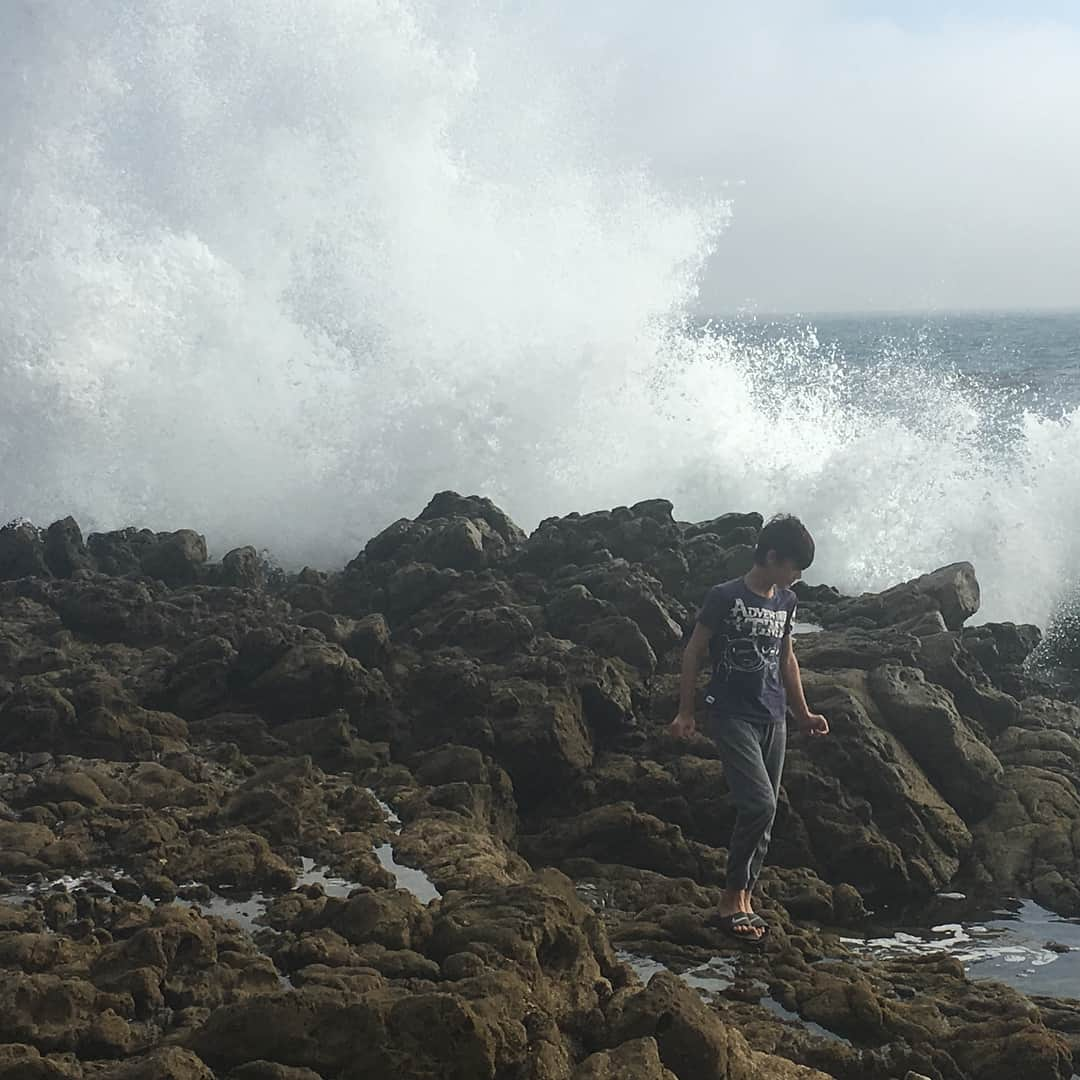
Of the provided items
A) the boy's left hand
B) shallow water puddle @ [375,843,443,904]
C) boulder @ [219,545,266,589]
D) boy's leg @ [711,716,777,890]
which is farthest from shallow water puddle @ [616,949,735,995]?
boulder @ [219,545,266,589]

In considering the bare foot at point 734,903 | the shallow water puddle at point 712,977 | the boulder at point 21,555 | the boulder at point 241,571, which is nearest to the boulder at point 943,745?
the bare foot at point 734,903

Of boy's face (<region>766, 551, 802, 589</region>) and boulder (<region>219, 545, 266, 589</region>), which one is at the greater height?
boulder (<region>219, 545, 266, 589</region>)

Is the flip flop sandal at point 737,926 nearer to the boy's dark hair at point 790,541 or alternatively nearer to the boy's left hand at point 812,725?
the boy's left hand at point 812,725

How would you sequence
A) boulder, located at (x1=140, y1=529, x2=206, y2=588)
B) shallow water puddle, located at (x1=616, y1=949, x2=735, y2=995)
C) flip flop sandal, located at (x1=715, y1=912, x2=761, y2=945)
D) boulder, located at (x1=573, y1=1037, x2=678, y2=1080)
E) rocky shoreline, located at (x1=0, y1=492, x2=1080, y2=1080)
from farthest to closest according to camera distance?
1. boulder, located at (x1=140, y1=529, x2=206, y2=588)
2. flip flop sandal, located at (x1=715, y1=912, x2=761, y2=945)
3. shallow water puddle, located at (x1=616, y1=949, x2=735, y2=995)
4. rocky shoreline, located at (x1=0, y1=492, x2=1080, y2=1080)
5. boulder, located at (x1=573, y1=1037, x2=678, y2=1080)

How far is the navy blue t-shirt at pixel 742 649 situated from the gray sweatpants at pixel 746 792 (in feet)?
0.21

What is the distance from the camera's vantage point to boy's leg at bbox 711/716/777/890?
17.0 ft

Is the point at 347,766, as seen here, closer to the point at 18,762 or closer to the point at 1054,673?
the point at 18,762

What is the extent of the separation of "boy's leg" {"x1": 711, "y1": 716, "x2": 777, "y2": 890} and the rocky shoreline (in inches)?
10.6

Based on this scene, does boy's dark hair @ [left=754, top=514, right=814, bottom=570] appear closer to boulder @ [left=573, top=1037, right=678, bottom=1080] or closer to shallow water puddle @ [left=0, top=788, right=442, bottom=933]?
shallow water puddle @ [left=0, top=788, right=442, bottom=933]

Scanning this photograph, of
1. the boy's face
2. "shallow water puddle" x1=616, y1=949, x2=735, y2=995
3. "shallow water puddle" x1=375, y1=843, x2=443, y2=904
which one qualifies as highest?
the boy's face

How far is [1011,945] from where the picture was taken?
18.6 ft

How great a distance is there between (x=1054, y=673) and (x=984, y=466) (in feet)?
18.0

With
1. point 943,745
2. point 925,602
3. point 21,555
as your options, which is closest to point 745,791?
point 943,745

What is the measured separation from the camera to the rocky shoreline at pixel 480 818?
373 centimetres
